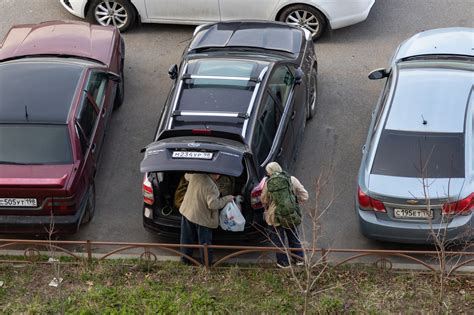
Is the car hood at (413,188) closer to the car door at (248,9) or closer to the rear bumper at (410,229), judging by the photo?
the rear bumper at (410,229)

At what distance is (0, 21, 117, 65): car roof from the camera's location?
42.1ft

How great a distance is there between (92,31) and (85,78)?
5.60 feet

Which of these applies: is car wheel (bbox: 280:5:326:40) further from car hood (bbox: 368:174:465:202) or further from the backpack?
the backpack

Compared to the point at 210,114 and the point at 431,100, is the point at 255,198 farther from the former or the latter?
the point at 431,100

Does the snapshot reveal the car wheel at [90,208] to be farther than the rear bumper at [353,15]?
No

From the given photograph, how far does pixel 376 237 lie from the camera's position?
10484mm

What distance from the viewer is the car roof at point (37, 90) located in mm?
11328

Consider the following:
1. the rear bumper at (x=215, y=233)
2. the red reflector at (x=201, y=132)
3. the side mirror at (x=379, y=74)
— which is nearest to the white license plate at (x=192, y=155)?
the red reflector at (x=201, y=132)

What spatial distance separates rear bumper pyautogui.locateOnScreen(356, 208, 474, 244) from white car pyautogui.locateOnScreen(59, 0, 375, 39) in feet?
16.6

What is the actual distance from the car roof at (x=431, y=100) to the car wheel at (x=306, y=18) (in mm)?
3168

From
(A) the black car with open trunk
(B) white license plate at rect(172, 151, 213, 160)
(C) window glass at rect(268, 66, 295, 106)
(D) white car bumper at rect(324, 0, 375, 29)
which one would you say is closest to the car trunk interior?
(A) the black car with open trunk

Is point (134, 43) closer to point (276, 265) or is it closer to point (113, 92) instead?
point (113, 92)

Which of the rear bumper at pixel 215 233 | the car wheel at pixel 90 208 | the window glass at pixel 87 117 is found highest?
the window glass at pixel 87 117

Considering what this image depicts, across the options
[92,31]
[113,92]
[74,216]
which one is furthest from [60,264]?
[92,31]
